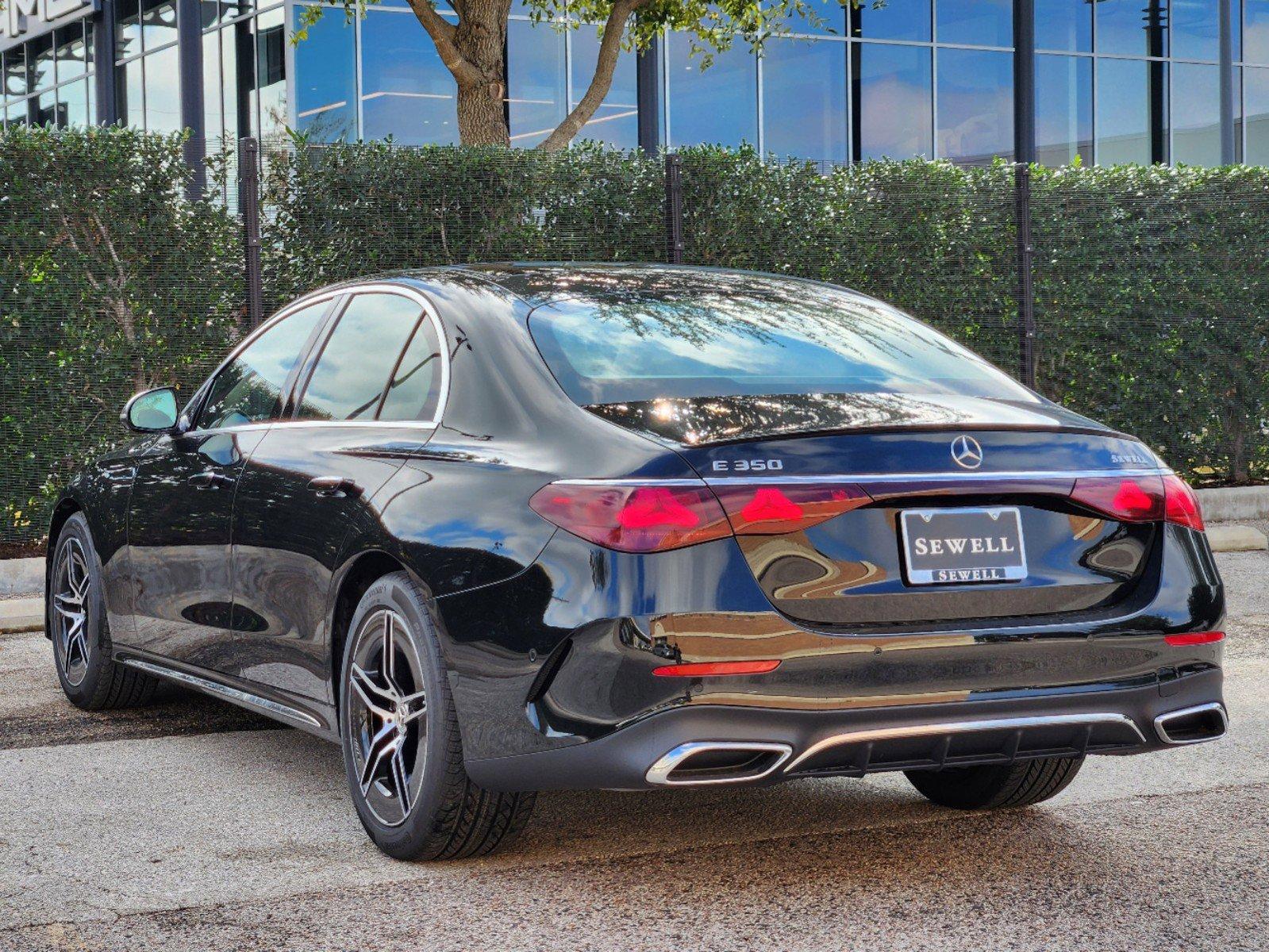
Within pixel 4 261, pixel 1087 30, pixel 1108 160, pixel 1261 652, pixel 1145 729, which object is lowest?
pixel 1261 652

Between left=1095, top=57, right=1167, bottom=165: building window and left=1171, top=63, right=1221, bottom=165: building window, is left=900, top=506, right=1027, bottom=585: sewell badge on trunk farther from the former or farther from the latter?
left=1171, top=63, right=1221, bottom=165: building window

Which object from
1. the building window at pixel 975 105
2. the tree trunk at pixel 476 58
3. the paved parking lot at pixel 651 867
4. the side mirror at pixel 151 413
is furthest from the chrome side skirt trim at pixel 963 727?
the building window at pixel 975 105

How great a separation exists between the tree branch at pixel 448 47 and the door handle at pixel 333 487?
8.60 metres

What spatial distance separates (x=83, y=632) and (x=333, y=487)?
7.94ft

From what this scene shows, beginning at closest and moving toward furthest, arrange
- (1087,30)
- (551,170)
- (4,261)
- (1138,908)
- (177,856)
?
(1138,908) → (177,856) → (4,261) → (551,170) → (1087,30)

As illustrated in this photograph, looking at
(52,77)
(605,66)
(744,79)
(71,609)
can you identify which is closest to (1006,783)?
(71,609)

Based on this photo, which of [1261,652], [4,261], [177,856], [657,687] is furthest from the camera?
[4,261]

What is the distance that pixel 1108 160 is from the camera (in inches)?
1148

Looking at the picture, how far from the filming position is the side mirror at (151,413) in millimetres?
6016

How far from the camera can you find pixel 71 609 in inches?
264

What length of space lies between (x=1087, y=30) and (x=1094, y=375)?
17923 mm

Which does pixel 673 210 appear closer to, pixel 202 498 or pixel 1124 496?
pixel 202 498

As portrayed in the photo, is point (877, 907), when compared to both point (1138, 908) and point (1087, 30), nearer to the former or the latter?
point (1138, 908)

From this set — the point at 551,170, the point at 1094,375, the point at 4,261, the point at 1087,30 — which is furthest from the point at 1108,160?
the point at 4,261
